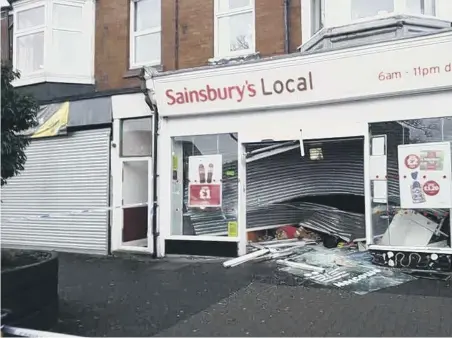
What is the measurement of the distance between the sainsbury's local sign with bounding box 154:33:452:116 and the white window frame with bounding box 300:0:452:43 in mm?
937

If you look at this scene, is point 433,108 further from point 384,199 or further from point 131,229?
point 131,229

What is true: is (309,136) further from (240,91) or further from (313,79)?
(240,91)

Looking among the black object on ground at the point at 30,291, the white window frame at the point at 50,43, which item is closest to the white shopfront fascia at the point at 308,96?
the white window frame at the point at 50,43

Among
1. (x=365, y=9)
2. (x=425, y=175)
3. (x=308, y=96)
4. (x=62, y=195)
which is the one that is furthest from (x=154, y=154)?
(x=425, y=175)

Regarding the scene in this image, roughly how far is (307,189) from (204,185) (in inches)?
87.0

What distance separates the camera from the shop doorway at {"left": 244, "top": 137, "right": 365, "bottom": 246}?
1003 cm

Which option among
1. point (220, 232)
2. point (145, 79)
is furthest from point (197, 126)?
point (220, 232)

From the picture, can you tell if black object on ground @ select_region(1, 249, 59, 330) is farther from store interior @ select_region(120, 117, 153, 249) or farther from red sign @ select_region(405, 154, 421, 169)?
red sign @ select_region(405, 154, 421, 169)

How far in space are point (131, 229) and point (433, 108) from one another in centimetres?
657

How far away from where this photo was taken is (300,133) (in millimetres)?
9039

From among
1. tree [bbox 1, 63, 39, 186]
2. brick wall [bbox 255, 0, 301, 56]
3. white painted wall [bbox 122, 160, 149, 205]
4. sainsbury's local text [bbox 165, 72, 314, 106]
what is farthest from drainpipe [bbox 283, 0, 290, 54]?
tree [bbox 1, 63, 39, 186]

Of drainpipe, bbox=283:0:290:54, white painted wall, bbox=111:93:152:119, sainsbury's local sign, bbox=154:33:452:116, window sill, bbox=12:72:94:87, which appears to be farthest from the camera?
window sill, bbox=12:72:94:87

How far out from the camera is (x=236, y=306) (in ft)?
20.9

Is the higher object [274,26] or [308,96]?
[274,26]
